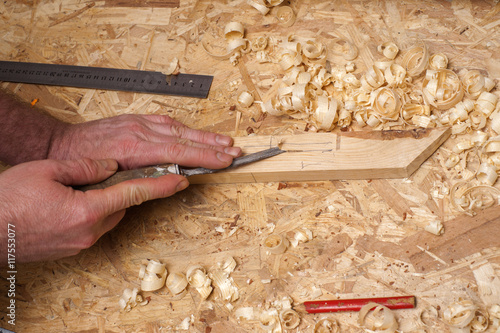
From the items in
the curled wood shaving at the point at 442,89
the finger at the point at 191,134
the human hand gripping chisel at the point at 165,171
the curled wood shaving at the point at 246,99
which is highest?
the curled wood shaving at the point at 442,89

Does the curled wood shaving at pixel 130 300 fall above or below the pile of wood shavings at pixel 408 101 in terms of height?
below

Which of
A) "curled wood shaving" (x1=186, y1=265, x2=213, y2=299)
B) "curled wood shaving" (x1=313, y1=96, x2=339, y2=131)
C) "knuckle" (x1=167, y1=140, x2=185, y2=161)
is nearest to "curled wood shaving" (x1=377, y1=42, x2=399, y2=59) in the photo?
"curled wood shaving" (x1=313, y1=96, x2=339, y2=131)

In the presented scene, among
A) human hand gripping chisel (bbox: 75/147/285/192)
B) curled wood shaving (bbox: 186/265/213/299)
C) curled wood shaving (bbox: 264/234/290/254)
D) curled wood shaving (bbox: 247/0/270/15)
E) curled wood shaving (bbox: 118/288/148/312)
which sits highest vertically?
curled wood shaving (bbox: 247/0/270/15)

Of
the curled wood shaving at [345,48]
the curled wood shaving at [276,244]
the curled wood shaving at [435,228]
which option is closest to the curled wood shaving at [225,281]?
the curled wood shaving at [276,244]

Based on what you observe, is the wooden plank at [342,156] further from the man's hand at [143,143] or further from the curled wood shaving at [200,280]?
the curled wood shaving at [200,280]

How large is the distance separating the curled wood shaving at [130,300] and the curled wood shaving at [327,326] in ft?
2.14

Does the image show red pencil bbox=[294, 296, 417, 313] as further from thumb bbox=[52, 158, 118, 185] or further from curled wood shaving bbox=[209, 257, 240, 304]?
thumb bbox=[52, 158, 118, 185]

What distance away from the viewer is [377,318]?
1.44 meters

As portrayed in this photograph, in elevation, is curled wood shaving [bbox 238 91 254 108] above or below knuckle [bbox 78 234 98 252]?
above

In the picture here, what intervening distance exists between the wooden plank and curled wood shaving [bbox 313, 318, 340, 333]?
22.1 inches

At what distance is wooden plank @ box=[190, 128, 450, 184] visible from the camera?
5.36ft

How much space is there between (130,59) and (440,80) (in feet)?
5.01

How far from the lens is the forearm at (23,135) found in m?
1.75

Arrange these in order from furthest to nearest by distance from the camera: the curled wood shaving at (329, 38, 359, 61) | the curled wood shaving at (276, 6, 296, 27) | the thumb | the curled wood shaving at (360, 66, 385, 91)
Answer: the curled wood shaving at (276, 6, 296, 27) → the curled wood shaving at (329, 38, 359, 61) → the curled wood shaving at (360, 66, 385, 91) → the thumb
